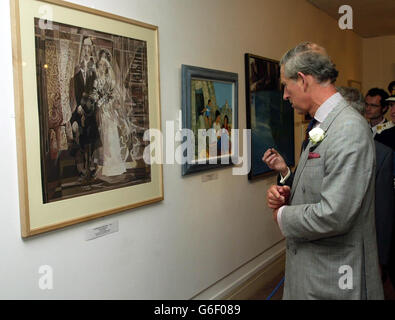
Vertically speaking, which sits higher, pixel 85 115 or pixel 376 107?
pixel 376 107

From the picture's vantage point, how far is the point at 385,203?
2.69m

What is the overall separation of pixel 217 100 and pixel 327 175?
1.75 meters

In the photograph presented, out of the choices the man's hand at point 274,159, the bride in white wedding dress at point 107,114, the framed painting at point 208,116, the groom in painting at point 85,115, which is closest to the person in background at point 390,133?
the framed painting at point 208,116

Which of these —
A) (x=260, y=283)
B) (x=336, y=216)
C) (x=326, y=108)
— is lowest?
(x=260, y=283)

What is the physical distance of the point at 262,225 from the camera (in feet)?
14.2

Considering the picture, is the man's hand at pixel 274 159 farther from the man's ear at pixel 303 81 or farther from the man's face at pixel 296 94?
the man's ear at pixel 303 81

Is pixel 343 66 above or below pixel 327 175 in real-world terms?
above

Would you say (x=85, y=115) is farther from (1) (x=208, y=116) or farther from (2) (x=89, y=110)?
(1) (x=208, y=116)

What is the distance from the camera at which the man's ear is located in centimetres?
191

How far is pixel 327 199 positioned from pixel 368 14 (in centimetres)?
566

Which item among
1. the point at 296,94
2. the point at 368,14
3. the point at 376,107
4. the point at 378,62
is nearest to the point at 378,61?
the point at 378,62

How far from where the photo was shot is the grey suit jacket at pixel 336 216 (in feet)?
5.46

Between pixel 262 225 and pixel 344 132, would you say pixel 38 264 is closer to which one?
pixel 344 132
